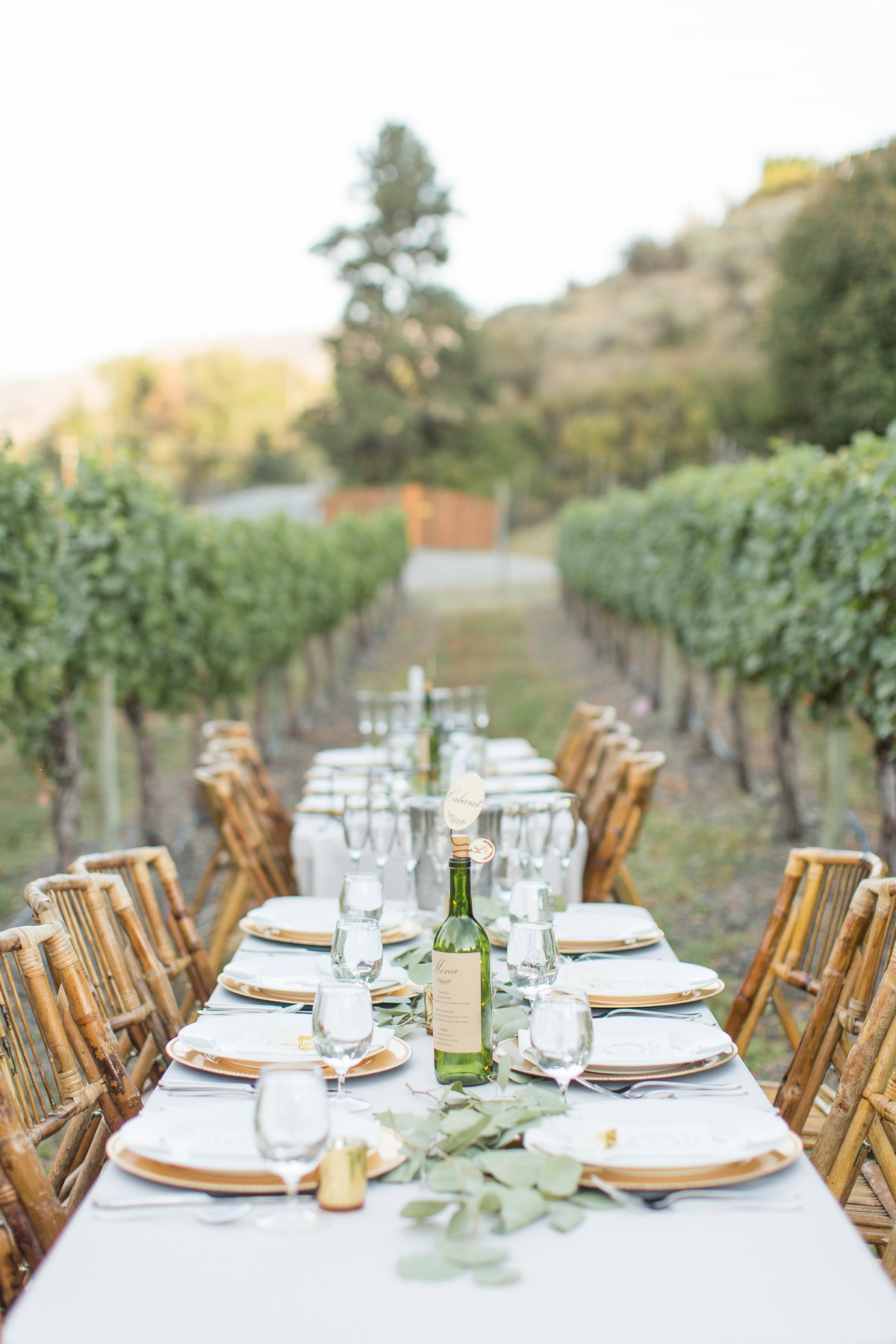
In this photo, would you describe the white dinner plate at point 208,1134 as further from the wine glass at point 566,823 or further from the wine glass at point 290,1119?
the wine glass at point 566,823

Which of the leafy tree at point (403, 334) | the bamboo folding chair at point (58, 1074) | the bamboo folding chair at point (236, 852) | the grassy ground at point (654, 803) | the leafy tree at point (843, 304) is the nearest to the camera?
the bamboo folding chair at point (58, 1074)

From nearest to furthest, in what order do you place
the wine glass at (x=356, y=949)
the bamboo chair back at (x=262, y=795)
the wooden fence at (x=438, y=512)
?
the wine glass at (x=356, y=949) → the bamboo chair back at (x=262, y=795) → the wooden fence at (x=438, y=512)

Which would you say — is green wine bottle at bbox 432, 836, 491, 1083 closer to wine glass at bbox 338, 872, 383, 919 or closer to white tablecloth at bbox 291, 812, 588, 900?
wine glass at bbox 338, 872, 383, 919

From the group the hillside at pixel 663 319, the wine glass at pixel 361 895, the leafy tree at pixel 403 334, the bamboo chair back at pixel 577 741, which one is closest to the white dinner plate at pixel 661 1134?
the wine glass at pixel 361 895

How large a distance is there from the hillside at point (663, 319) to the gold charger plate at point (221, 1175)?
43.3 m

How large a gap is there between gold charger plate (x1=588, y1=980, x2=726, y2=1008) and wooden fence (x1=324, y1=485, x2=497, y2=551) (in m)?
34.5

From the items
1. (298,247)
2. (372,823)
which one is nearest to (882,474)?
(372,823)

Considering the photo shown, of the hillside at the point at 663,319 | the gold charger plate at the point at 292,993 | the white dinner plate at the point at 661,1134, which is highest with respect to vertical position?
the hillside at the point at 663,319

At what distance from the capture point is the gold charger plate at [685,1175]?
4.52 feet

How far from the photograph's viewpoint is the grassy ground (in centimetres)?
537

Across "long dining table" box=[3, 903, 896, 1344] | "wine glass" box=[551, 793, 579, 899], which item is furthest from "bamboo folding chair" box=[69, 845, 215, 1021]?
"long dining table" box=[3, 903, 896, 1344]

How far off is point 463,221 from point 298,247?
5.82 meters

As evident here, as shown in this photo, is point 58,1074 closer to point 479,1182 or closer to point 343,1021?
point 343,1021

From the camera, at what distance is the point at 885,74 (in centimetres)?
1570
